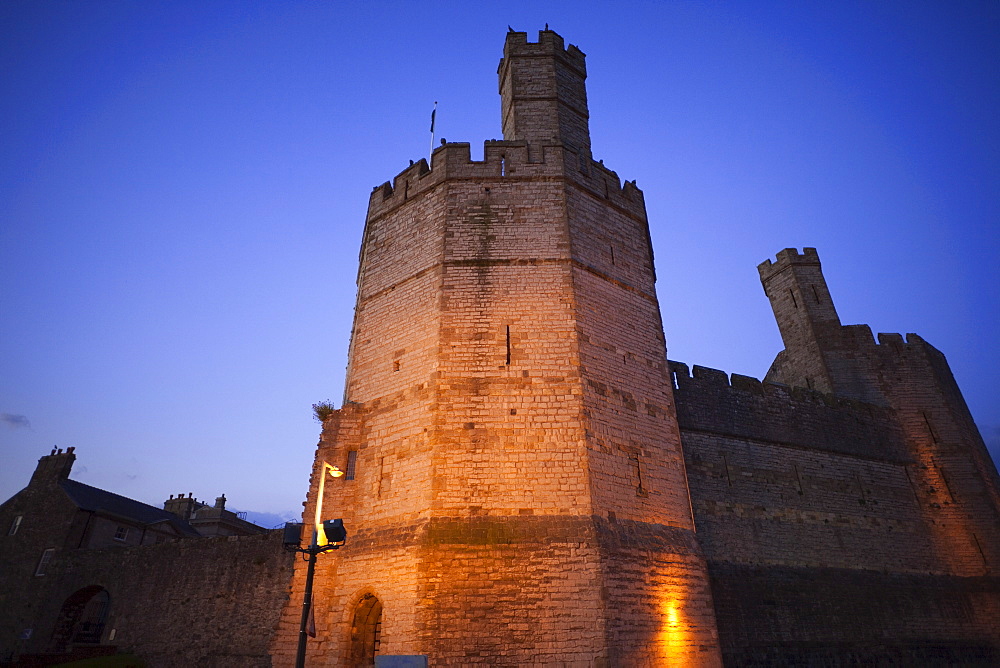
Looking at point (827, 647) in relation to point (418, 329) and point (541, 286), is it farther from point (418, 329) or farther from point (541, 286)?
point (418, 329)

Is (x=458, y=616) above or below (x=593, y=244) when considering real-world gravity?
below

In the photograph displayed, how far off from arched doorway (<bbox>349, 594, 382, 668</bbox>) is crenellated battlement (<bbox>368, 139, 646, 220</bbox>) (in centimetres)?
899

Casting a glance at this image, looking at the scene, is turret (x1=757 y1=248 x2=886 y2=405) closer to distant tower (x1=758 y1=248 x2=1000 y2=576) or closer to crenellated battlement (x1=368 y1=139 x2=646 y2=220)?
distant tower (x1=758 y1=248 x2=1000 y2=576)

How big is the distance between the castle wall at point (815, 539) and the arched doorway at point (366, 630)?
740 centimetres

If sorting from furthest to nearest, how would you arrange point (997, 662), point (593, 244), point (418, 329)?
point (997, 662) < point (593, 244) < point (418, 329)

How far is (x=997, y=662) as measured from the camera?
1473 centimetres

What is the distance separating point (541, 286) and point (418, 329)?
2.69 metres

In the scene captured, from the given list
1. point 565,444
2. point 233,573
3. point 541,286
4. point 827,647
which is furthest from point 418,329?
point 827,647

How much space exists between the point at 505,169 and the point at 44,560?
68.4 ft

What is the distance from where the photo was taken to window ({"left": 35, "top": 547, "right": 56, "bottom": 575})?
19.3 meters

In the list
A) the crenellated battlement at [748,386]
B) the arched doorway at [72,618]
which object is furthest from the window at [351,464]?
the arched doorway at [72,618]

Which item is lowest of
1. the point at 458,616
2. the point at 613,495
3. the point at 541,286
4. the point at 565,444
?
the point at 458,616

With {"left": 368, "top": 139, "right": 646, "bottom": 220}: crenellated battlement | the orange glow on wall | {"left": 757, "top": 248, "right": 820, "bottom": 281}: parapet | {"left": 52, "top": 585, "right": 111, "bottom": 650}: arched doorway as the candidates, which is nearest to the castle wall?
the orange glow on wall

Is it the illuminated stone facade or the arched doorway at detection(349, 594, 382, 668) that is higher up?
the illuminated stone facade
